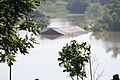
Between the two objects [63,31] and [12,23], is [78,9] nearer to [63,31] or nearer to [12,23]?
[63,31]

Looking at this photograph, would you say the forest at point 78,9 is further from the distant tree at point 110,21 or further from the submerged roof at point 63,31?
the distant tree at point 110,21

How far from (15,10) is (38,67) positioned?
1531cm

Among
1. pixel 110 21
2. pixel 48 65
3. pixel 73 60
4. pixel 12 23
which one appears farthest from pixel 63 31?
pixel 12 23

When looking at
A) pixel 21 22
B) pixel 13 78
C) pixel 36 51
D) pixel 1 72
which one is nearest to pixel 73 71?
pixel 21 22

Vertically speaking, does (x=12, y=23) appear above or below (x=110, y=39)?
below

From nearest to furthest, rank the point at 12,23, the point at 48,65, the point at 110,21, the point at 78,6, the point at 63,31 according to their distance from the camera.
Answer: the point at 12,23, the point at 48,65, the point at 110,21, the point at 63,31, the point at 78,6

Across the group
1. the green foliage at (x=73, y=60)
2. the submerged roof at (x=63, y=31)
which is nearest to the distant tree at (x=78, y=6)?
the submerged roof at (x=63, y=31)

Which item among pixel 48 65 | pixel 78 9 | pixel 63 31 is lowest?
pixel 48 65

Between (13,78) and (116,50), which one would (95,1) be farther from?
(13,78)

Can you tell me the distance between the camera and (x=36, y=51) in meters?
25.2

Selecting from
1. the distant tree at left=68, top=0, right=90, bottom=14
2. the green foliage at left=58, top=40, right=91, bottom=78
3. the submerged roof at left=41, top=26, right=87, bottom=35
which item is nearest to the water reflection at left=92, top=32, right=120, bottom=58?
the submerged roof at left=41, top=26, right=87, bottom=35

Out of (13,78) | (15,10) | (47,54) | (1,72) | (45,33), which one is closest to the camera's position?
(15,10)

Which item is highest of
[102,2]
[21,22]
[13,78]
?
[102,2]

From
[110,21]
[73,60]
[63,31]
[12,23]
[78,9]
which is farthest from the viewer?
[78,9]
